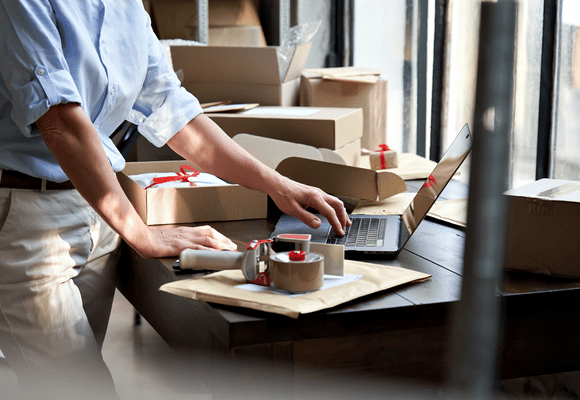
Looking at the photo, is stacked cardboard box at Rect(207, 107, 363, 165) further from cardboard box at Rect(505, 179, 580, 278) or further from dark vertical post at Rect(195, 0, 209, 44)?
dark vertical post at Rect(195, 0, 209, 44)

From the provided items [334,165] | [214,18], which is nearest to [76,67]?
[334,165]

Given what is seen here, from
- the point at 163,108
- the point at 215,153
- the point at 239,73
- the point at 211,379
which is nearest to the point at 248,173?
the point at 215,153

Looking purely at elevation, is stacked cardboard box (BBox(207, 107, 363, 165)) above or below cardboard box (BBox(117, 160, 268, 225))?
above

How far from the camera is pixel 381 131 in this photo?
101 inches

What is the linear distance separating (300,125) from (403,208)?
64cm

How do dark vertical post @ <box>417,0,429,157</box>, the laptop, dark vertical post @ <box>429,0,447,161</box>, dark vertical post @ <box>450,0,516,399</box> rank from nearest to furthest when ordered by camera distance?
dark vertical post @ <box>450,0,516,399</box>, the laptop, dark vertical post @ <box>429,0,447,161</box>, dark vertical post @ <box>417,0,429,157</box>

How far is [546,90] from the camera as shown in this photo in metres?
2.03

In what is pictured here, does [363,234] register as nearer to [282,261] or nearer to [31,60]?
[282,261]

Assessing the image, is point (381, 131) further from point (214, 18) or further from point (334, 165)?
point (214, 18)

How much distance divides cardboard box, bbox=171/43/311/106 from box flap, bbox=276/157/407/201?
3.11ft

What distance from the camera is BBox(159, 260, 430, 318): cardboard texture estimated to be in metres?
0.86

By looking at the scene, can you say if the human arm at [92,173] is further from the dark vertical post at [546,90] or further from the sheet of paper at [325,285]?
the dark vertical post at [546,90]

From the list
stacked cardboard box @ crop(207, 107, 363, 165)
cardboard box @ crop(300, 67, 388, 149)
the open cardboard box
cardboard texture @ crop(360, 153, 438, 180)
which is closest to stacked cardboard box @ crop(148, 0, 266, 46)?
cardboard box @ crop(300, 67, 388, 149)

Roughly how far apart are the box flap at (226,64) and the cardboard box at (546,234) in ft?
5.07
